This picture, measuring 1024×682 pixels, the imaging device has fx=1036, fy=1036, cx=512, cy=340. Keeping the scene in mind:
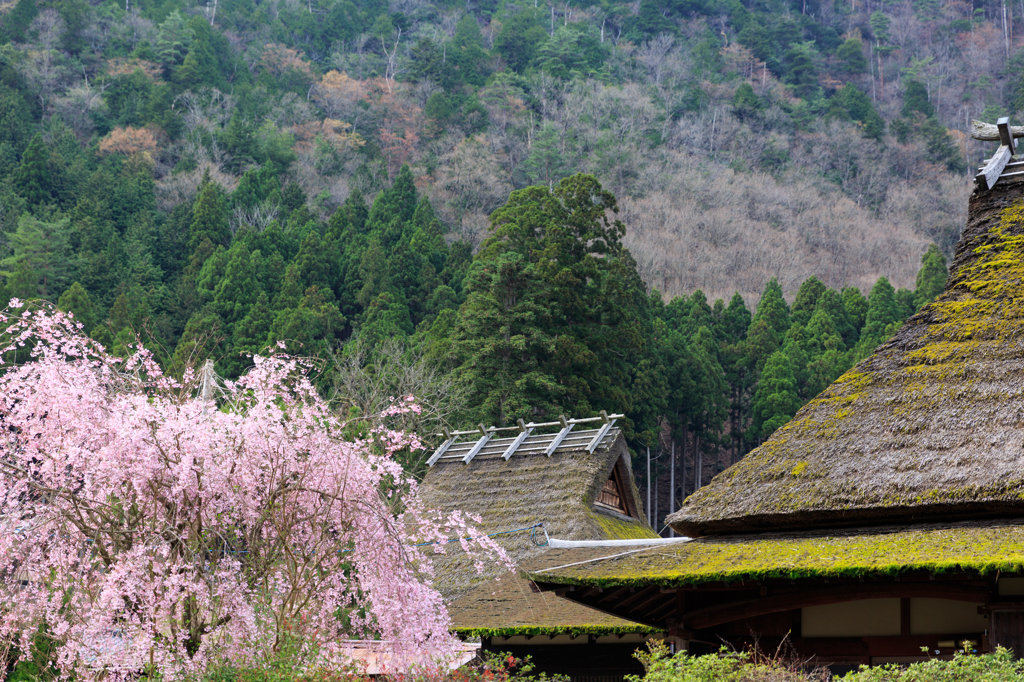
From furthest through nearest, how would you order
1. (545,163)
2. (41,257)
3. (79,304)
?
(545,163) < (41,257) < (79,304)

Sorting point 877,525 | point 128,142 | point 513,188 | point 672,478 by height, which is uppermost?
point 128,142

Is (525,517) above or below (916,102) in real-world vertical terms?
below

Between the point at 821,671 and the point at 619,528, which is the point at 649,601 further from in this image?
the point at 619,528

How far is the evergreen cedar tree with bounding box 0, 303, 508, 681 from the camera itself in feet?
24.4

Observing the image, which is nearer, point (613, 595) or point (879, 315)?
point (613, 595)

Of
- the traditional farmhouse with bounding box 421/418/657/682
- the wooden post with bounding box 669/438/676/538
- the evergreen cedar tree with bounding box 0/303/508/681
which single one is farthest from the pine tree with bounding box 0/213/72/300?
the evergreen cedar tree with bounding box 0/303/508/681

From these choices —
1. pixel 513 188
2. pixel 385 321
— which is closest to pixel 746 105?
pixel 513 188

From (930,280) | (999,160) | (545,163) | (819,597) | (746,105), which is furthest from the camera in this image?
(746,105)

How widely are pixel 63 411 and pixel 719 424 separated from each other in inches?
1055

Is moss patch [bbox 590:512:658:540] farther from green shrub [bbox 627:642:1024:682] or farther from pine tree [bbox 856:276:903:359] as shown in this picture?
pine tree [bbox 856:276:903:359]

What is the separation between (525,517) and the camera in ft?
49.0

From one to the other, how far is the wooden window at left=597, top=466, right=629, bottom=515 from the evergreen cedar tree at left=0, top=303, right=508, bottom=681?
24.9ft

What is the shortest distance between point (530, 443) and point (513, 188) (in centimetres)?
3466

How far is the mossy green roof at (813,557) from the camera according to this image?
6.64m
